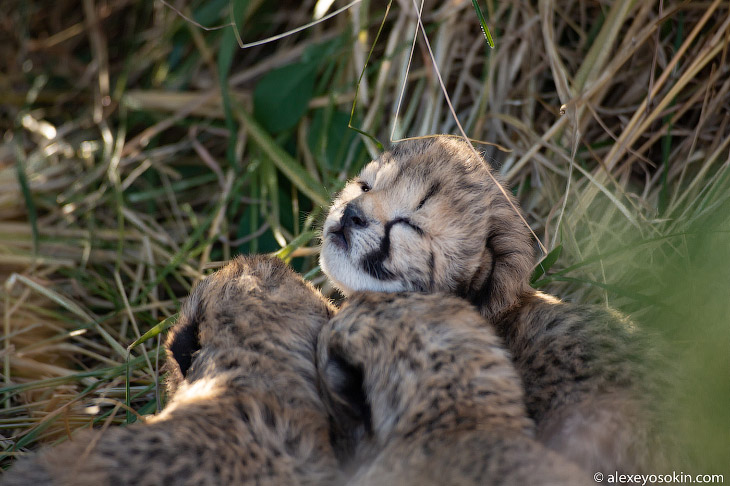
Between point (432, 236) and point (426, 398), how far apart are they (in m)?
0.65

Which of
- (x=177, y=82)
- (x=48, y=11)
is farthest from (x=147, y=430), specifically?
(x=48, y=11)

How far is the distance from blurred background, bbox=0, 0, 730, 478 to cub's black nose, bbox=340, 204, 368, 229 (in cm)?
47

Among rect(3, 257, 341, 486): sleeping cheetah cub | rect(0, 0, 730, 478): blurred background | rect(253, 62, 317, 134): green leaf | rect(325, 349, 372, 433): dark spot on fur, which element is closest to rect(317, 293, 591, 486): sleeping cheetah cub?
rect(325, 349, 372, 433): dark spot on fur

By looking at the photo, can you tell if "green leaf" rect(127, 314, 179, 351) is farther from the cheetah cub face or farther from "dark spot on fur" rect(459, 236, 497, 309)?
"dark spot on fur" rect(459, 236, 497, 309)

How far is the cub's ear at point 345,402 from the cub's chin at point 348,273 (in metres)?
0.37

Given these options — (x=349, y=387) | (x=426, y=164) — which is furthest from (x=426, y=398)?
(x=426, y=164)

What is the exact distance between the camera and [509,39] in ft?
11.4

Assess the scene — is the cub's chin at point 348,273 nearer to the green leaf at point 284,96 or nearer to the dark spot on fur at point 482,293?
the dark spot on fur at point 482,293

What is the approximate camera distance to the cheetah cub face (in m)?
2.18

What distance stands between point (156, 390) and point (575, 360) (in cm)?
132

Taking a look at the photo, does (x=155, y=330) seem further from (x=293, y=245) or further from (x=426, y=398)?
(x=426, y=398)

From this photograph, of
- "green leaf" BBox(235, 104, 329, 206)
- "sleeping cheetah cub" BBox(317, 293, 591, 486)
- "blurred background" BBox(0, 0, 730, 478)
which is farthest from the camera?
"green leaf" BBox(235, 104, 329, 206)

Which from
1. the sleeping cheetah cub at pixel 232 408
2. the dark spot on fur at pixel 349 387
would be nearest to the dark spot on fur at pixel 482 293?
the sleeping cheetah cub at pixel 232 408

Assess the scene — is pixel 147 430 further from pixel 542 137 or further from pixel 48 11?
pixel 48 11
